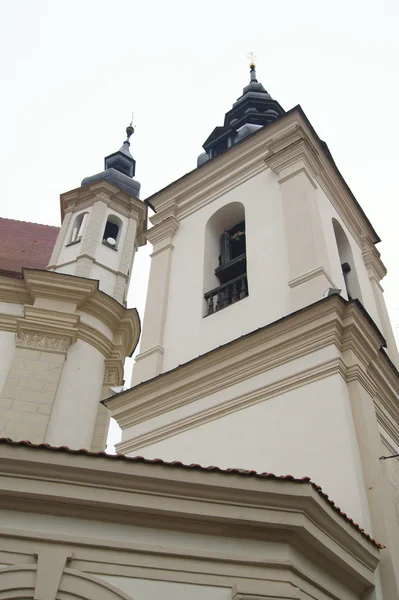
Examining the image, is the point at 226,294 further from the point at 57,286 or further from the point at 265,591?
the point at 265,591

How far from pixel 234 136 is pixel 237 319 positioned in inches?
314

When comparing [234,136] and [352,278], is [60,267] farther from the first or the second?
[352,278]

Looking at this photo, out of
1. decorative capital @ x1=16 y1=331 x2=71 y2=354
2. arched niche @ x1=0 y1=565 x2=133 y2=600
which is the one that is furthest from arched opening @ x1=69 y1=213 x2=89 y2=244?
arched niche @ x1=0 y1=565 x2=133 y2=600

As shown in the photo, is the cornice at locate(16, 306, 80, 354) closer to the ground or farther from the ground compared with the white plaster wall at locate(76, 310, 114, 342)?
closer to the ground

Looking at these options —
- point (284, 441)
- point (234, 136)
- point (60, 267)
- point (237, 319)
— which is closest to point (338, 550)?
point (284, 441)

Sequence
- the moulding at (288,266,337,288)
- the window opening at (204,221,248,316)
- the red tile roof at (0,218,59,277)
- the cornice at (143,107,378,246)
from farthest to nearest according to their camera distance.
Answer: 1. the red tile roof at (0,218,59,277)
2. the cornice at (143,107,378,246)
3. the window opening at (204,221,248,316)
4. the moulding at (288,266,337,288)

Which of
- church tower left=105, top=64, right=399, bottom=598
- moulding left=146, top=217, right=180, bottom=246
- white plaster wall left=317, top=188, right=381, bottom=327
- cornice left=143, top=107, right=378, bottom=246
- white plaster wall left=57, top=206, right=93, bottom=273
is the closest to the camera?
church tower left=105, top=64, right=399, bottom=598

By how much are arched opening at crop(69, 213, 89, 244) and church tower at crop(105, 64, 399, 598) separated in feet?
11.3

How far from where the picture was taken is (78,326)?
1277 centimetres

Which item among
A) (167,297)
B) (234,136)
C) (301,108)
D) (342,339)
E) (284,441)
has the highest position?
(234,136)

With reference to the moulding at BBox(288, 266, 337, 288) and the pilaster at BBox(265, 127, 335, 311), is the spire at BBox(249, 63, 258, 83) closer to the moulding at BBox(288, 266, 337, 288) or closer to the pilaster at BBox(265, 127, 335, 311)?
the pilaster at BBox(265, 127, 335, 311)

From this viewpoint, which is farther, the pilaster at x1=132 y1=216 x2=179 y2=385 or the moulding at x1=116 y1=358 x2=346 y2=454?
the pilaster at x1=132 y1=216 x2=179 y2=385

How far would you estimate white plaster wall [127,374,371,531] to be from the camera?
648 cm

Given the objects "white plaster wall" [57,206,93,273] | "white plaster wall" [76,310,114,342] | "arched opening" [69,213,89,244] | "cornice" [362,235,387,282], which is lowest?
"white plaster wall" [76,310,114,342]
